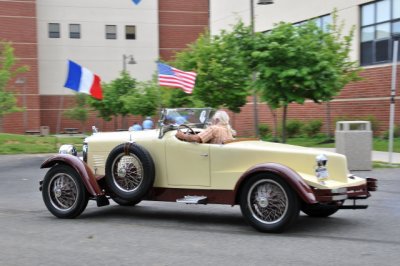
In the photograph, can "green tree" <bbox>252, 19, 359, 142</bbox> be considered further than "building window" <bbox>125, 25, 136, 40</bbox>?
No

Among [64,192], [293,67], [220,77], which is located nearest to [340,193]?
[64,192]

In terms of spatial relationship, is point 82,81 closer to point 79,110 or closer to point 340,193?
point 340,193

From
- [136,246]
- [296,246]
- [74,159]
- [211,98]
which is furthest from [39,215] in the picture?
[211,98]

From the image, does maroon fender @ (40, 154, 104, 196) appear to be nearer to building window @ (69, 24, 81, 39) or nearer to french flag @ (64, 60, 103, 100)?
french flag @ (64, 60, 103, 100)

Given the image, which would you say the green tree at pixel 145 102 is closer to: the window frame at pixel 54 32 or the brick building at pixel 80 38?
the brick building at pixel 80 38

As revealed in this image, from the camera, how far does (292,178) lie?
703 cm

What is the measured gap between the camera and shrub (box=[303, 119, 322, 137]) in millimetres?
29312

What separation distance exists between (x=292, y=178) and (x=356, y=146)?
27.2 ft

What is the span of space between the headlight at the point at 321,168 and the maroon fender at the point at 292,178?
258 mm

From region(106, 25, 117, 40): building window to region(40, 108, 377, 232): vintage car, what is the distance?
46.3 meters

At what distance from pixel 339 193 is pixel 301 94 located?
1072 cm

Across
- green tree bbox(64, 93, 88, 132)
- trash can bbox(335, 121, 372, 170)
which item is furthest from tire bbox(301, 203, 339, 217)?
green tree bbox(64, 93, 88, 132)

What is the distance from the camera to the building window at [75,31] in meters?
52.8

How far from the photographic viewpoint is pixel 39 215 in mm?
9070
